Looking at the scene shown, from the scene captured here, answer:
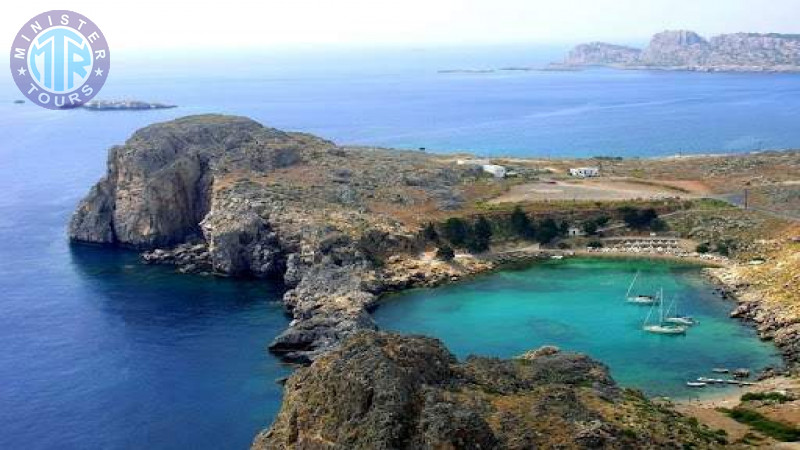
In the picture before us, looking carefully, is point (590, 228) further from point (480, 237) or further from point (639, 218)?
point (480, 237)

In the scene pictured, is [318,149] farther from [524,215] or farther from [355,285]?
[355,285]

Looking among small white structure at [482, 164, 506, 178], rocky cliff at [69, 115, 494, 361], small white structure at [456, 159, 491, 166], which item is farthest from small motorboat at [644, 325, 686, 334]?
small white structure at [456, 159, 491, 166]

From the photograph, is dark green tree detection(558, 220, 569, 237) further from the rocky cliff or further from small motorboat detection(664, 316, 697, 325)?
small motorboat detection(664, 316, 697, 325)

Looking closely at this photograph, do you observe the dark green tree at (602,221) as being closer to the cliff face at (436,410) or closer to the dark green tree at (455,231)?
the dark green tree at (455,231)

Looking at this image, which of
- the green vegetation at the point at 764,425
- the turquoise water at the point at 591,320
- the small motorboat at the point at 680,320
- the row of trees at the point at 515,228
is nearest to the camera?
the green vegetation at the point at 764,425

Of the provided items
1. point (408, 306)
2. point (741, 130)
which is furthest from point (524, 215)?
point (741, 130)

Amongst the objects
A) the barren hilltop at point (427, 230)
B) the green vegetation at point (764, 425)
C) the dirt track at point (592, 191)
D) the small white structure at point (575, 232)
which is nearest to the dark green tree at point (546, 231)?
the barren hilltop at point (427, 230)
